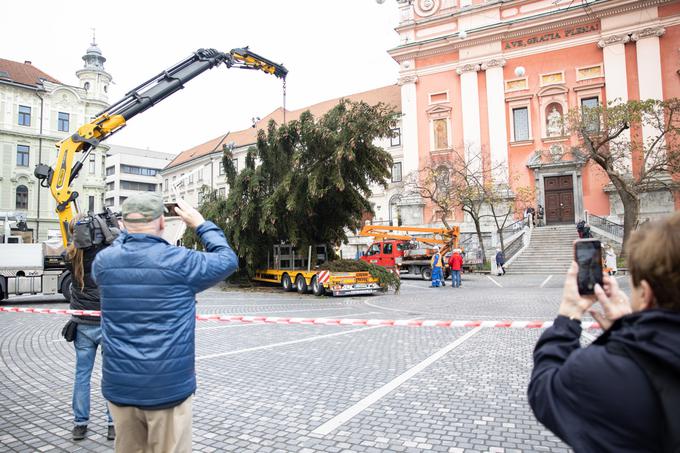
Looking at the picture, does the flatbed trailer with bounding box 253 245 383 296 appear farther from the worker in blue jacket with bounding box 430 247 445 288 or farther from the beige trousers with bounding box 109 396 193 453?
the beige trousers with bounding box 109 396 193 453

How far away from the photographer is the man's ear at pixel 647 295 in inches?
58.2

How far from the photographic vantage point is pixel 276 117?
62156mm

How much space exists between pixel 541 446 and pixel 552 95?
3900 centimetres

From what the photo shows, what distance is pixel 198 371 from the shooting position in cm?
669

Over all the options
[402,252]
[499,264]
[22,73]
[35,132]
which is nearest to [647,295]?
[402,252]

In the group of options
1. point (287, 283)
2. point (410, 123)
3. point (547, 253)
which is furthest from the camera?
point (410, 123)

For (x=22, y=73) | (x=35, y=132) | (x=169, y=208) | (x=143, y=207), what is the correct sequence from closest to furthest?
(x=143, y=207) → (x=169, y=208) → (x=35, y=132) → (x=22, y=73)

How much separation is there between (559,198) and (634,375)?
40.3 m

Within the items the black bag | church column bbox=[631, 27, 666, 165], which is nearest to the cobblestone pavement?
the black bag

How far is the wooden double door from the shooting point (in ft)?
124

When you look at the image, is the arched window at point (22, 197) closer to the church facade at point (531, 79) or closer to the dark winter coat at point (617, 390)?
the church facade at point (531, 79)

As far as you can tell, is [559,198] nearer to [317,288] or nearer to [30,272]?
[317,288]

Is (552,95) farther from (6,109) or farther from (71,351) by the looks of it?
(6,109)

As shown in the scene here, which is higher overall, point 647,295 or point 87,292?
point 647,295
